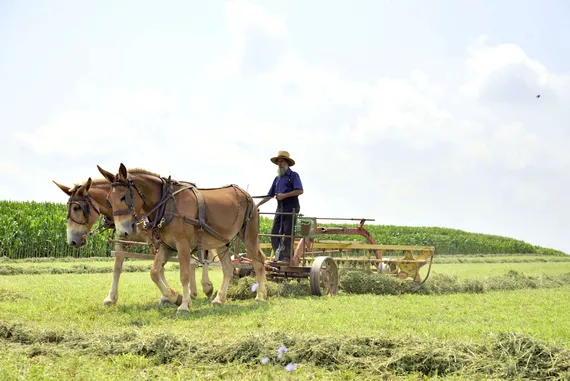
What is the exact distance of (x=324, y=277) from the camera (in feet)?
36.3

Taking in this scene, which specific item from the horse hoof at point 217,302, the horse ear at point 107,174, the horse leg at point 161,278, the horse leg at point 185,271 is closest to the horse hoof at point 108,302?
the horse leg at point 161,278

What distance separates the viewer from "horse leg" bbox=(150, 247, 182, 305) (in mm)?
8952

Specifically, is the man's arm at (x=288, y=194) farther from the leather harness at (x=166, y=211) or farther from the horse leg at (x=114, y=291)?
the horse leg at (x=114, y=291)

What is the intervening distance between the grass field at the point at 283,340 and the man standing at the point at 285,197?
180 centimetres

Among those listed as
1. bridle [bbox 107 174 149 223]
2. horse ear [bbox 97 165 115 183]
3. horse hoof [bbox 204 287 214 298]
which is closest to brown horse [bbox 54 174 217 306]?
horse ear [bbox 97 165 115 183]

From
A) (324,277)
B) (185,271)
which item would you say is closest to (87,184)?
(185,271)

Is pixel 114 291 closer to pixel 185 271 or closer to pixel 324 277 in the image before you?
pixel 185 271

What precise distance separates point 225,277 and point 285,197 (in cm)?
228

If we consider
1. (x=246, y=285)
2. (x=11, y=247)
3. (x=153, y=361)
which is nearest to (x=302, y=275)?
(x=246, y=285)

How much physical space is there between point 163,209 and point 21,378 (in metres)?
4.16

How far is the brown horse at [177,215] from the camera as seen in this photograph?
852 cm

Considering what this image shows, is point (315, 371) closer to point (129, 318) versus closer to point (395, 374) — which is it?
point (395, 374)

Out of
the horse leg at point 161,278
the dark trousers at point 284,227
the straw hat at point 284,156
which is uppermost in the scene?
the straw hat at point 284,156

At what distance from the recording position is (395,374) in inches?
211
